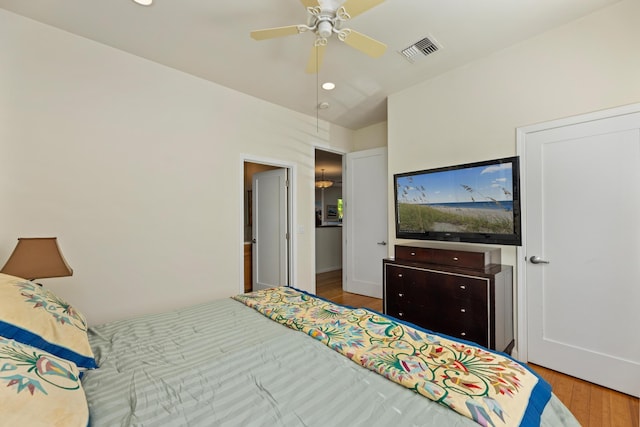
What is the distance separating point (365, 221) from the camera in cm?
443

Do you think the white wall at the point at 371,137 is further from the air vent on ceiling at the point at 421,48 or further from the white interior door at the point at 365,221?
the air vent on ceiling at the point at 421,48

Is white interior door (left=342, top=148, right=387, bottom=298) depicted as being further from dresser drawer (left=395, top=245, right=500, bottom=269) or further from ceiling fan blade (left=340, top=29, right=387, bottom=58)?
ceiling fan blade (left=340, top=29, right=387, bottom=58)

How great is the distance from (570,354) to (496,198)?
138 centimetres

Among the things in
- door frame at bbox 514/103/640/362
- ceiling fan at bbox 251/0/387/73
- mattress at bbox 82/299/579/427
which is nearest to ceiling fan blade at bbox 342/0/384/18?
ceiling fan at bbox 251/0/387/73

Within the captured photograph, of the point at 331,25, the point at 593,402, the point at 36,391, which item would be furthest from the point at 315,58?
the point at 593,402

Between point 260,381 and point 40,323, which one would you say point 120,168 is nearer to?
point 40,323

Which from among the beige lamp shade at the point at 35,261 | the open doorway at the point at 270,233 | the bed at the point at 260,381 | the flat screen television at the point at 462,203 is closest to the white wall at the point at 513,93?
the flat screen television at the point at 462,203

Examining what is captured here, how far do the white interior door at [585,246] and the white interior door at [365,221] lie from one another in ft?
6.43

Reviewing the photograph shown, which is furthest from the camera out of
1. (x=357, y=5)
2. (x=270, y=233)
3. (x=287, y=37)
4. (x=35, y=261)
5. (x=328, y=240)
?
(x=328, y=240)

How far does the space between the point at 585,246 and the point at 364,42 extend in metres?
2.35

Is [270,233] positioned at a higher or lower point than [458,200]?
lower

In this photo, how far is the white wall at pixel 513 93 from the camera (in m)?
2.11

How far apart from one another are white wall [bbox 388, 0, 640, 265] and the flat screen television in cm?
25

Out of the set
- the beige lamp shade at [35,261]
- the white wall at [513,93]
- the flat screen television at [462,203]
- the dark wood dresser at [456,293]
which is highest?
the white wall at [513,93]
